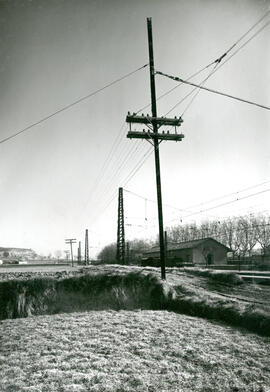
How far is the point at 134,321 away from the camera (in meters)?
10.3

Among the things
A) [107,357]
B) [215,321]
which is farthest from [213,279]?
[107,357]

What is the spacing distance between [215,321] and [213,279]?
29.4 ft

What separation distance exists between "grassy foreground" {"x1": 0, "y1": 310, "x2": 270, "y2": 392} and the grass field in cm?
2

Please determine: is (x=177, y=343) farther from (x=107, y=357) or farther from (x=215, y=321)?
(x=215, y=321)

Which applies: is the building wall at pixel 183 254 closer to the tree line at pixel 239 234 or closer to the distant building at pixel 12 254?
the tree line at pixel 239 234

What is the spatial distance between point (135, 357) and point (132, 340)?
1.35 metres

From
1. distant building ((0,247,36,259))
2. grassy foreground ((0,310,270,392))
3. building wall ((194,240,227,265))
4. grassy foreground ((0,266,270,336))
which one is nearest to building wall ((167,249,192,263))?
building wall ((194,240,227,265))

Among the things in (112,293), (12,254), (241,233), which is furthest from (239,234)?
(12,254)

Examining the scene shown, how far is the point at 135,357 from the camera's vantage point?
21.8 feet

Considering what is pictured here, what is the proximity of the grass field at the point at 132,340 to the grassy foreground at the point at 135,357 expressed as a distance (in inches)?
0.9

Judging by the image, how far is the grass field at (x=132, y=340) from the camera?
17.9ft

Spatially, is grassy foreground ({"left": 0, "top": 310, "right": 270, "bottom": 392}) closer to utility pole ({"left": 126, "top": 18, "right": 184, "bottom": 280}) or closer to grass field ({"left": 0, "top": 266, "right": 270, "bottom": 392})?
grass field ({"left": 0, "top": 266, "right": 270, "bottom": 392})

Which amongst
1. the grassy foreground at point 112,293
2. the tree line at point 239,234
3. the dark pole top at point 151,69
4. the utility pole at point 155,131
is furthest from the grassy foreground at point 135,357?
the tree line at point 239,234

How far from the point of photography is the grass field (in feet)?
17.9
